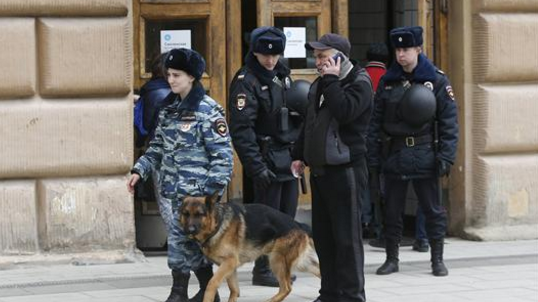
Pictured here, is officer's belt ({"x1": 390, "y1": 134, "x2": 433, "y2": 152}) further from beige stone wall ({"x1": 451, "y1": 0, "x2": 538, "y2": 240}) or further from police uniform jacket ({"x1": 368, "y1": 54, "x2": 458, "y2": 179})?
beige stone wall ({"x1": 451, "y1": 0, "x2": 538, "y2": 240})

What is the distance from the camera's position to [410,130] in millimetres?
9805

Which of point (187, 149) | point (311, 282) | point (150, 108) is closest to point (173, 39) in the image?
point (150, 108)

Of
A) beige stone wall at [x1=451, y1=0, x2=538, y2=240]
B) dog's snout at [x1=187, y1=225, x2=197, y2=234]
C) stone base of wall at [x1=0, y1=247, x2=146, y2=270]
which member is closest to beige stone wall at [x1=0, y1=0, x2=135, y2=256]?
stone base of wall at [x1=0, y1=247, x2=146, y2=270]

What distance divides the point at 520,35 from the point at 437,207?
2379 mm

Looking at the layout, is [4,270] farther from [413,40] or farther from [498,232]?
[498,232]

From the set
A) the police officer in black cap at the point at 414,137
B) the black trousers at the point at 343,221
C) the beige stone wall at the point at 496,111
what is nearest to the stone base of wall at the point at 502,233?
the beige stone wall at the point at 496,111

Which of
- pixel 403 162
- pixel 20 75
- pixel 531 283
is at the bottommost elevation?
pixel 531 283

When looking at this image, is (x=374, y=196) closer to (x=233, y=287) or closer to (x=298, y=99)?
(x=298, y=99)

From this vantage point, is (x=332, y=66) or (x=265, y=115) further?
(x=265, y=115)

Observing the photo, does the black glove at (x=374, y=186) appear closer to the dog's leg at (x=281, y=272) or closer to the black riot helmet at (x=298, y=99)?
the black riot helmet at (x=298, y=99)

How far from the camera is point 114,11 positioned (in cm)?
1009

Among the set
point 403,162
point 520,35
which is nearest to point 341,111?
point 403,162

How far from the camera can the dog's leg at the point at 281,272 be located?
8.42 meters

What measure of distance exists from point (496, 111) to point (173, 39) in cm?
284
